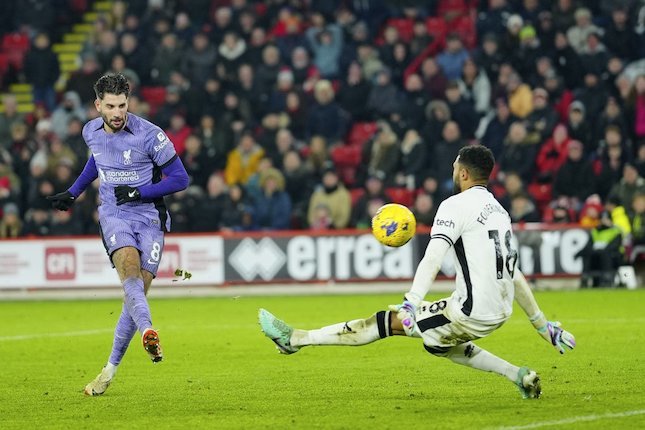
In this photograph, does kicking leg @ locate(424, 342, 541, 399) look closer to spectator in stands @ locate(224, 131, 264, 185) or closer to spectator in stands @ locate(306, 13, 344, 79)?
spectator in stands @ locate(224, 131, 264, 185)

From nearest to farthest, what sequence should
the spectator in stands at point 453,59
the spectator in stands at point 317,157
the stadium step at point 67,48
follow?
the spectator in stands at point 317,157 → the spectator in stands at point 453,59 → the stadium step at point 67,48

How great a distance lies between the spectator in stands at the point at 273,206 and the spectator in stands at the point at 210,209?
2.13 feet

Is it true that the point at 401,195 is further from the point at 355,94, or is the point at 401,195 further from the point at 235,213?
the point at 235,213

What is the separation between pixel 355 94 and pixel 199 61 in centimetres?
346

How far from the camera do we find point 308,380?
34.0 ft

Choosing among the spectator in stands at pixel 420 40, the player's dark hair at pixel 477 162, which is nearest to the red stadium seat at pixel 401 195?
the spectator in stands at pixel 420 40

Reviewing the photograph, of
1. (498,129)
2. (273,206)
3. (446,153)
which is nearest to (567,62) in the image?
(498,129)

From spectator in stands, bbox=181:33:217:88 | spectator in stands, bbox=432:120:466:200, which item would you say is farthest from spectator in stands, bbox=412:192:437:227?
spectator in stands, bbox=181:33:217:88

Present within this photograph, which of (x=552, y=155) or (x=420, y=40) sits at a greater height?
(x=420, y=40)

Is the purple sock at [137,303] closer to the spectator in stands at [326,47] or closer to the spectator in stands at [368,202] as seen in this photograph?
the spectator in stands at [368,202]

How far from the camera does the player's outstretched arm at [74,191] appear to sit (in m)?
9.87

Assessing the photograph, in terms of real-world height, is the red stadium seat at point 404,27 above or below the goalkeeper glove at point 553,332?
above

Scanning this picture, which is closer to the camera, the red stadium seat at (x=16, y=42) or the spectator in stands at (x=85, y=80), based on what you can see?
the spectator in stands at (x=85, y=80)

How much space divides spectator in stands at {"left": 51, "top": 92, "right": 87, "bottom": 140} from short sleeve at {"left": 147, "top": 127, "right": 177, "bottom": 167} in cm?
1583
